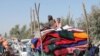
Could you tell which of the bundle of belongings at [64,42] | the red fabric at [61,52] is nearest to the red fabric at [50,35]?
the bundle of belongings at [64,42]

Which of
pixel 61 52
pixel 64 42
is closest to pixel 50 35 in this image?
pixel 64 42

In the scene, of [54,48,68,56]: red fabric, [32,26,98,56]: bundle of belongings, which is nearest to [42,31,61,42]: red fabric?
[32,26,98,56]: bundle of belongings

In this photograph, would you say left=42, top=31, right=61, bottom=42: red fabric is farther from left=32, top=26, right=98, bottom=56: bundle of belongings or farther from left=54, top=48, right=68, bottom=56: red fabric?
left=54, top=48, right=68, bottom=56: red fabric

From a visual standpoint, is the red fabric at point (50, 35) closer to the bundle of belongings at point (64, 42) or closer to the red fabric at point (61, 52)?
the bundle of belongings at point (64, 42)

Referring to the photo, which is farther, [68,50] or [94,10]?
[94,10]

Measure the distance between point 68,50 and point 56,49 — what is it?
0.26 m

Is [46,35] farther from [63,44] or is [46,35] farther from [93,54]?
[93,54]

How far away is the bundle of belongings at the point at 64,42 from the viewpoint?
9.34 metres

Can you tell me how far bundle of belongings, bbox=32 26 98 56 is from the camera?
30.7ft

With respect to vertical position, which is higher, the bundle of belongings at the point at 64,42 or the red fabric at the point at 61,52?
the bundle of belongings at the point at 64,42

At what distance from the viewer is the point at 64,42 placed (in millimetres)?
9414

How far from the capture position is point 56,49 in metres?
9.36

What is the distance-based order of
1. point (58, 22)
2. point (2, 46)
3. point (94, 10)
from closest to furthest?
1. point (58, 22)
2. point (2, 46)
3. point (94, 10)

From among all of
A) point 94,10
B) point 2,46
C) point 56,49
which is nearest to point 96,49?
point 56,49
